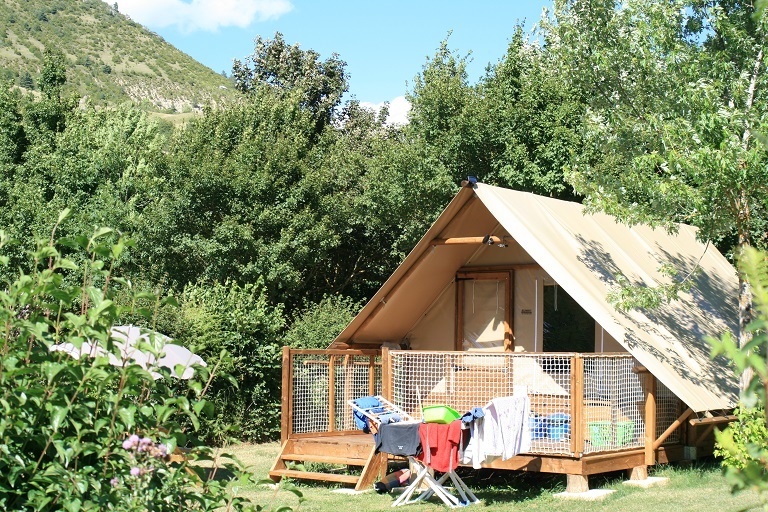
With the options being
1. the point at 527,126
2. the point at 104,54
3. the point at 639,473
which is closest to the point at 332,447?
the point at 639,473

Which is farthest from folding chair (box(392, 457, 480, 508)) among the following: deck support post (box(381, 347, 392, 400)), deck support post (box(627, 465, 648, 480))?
deck support post (box(627, 465, 648, 480))

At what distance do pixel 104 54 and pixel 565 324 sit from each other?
236 feet

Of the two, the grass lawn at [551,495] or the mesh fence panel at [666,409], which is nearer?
the grass lawn at [551,495]

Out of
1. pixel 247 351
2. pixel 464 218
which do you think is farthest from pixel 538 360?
pixel 247 351

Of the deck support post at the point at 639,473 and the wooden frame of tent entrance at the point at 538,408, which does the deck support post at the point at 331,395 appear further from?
the deck support post at the point at 639,473

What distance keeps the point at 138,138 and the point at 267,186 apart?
7098 millimetres

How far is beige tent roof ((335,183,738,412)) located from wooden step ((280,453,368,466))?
6.64 feet

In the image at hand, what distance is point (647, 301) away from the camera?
931cm

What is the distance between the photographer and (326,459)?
1038 centimetres

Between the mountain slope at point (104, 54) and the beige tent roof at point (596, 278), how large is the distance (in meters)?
53.8

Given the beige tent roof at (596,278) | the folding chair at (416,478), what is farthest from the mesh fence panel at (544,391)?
the beige tent roof at (596,278)

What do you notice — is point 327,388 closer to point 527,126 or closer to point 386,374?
point 386,374

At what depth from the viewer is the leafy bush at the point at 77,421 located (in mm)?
3012

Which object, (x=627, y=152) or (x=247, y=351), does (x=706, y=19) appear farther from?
(x=247, y=351)
